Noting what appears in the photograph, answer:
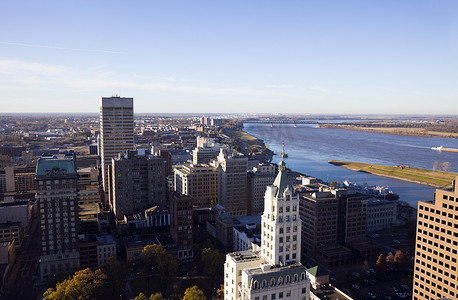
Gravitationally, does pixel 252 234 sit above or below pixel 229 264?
below

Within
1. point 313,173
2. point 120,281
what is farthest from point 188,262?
point 313,173

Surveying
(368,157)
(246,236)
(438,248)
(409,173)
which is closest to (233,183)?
(246,236)

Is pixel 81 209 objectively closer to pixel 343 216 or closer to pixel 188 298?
pixel 188 298

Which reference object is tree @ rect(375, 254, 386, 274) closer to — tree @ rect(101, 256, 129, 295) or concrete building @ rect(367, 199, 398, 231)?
concrete building @ rect(367, 199, 398, 231)

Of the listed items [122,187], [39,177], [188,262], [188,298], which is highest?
[39,177]

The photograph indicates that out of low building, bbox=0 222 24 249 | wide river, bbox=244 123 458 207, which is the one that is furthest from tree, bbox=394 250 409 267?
low building, bbox=0 222 24 249

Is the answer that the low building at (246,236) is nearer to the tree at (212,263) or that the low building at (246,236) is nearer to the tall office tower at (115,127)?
the tree at (212,263)
